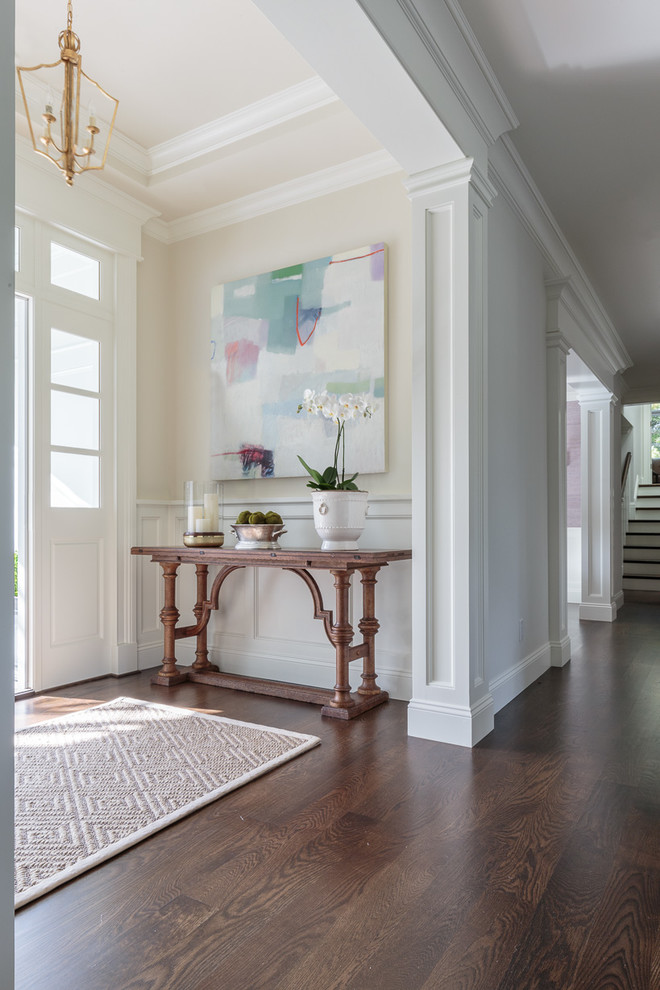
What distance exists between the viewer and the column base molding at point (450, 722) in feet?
7.97

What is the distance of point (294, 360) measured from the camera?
→ 11.4 ft

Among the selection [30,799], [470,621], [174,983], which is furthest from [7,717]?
[470,621]

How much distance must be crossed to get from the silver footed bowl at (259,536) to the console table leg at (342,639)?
0.44 m

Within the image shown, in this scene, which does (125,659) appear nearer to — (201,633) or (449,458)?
(201,633)

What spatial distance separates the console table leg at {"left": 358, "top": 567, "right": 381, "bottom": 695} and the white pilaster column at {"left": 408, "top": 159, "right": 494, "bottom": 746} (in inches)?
16.1

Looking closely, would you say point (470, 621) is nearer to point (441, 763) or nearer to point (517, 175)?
point (441, 763)

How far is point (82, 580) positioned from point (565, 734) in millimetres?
2454

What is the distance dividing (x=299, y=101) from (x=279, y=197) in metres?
0.70

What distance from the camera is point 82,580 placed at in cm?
348

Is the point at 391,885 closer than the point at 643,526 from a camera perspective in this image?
Yes

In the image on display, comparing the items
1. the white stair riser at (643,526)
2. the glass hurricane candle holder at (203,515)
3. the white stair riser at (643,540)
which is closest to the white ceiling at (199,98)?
the glass hurricane candle holder at (203,515)

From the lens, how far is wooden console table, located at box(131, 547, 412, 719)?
280 cm

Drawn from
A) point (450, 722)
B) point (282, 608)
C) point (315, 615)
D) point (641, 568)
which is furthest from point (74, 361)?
point (641, 568)

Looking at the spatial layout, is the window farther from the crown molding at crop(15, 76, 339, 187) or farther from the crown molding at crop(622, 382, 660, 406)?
the crown molding at crop(622, 382, 660, 406)
